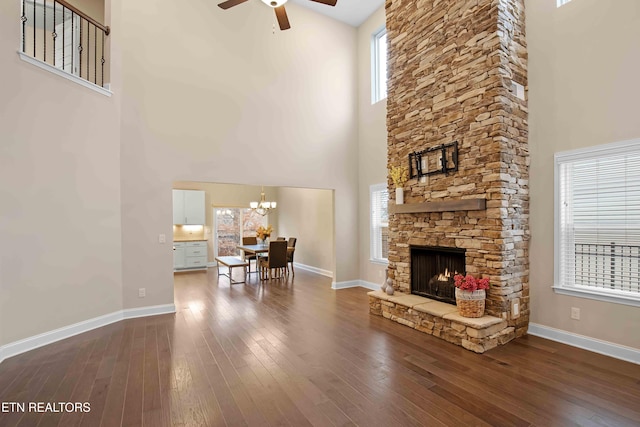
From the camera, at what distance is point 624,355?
3227mm

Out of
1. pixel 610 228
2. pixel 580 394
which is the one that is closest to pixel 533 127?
pixel 610 228

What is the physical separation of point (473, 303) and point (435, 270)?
1.00 meters

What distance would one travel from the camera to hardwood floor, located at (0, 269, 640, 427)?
2354 millimetres

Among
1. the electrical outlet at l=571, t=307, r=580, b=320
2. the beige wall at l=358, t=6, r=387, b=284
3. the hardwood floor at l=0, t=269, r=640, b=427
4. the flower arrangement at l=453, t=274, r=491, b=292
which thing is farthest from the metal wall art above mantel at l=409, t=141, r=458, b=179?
the hardwood floor at l=0, t=269, r=640, b=427

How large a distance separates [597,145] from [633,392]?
2.41 m

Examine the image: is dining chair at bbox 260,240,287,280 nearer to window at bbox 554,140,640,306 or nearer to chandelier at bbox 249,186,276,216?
chandelier at bbox 249,186,276,216

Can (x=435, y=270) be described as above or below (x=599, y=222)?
below

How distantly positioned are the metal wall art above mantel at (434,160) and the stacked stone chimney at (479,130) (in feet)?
0.27

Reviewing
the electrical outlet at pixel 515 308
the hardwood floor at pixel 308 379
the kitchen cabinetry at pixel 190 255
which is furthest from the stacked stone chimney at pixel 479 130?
the kitchen cabinetry at pixel 190 255

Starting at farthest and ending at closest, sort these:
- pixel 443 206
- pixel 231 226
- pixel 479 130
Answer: pixel 231 226 < pixel 443 206 < pixel 479 130

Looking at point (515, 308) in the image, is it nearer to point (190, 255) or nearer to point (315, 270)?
point (315, 270)

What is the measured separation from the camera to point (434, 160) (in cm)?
458

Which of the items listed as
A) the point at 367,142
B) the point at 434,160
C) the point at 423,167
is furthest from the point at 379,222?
the point at 434,160

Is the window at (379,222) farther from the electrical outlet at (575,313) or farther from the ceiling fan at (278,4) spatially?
the ceiling fan at (278,4)
